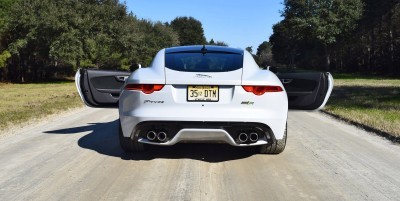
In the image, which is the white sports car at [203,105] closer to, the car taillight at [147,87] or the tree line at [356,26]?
the car taillight at [147,87]

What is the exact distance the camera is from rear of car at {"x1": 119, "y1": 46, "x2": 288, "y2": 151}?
506 cm

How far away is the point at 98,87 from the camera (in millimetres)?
6754

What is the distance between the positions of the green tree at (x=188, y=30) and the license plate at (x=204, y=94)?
4381 inches

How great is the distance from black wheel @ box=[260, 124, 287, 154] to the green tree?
363 feet

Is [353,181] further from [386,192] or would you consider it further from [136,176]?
[136,176]

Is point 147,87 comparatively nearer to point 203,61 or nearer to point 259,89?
point 203,61

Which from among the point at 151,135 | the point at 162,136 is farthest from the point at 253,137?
the point at 151,135

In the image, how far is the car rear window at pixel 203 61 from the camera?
5.38 m

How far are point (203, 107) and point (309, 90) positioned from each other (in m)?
2.12

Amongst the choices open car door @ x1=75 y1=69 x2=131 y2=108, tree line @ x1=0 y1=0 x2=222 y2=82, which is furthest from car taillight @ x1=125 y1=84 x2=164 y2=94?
tree line @ x1=0 y1=0 x2=222 y2=82

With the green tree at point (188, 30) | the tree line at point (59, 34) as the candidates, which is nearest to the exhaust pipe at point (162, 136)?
the tree line at point (59, 34)

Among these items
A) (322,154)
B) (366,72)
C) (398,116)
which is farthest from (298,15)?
(322,154)

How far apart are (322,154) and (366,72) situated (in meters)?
48.2

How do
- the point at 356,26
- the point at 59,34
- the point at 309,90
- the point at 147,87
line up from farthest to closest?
the point at 356,26
the point at 59,34
the point at 309,90
the point at 147,87
